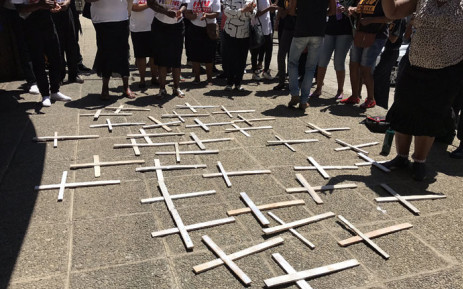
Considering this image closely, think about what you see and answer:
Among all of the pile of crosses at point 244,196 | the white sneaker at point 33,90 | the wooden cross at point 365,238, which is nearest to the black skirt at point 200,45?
the pile of crosses at point 244,196

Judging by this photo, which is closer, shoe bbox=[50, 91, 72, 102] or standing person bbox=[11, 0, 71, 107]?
standing person bbox=[11, 0, 71, 107]

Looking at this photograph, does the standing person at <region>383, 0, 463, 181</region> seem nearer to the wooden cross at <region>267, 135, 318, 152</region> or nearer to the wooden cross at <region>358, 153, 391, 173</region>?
the wooden cross at <region>358, 153, 391, 173</region>

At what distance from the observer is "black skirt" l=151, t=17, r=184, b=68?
5973 millimetres

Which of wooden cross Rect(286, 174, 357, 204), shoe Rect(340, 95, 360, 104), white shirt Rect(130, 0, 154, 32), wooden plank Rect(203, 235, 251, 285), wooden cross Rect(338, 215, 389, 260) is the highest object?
white shirt Rect(130, 0, 154, 32)

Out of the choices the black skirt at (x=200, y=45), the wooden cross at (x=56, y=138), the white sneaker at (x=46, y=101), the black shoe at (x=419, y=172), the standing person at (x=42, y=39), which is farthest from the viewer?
the black skirt at (x=200, y=45)

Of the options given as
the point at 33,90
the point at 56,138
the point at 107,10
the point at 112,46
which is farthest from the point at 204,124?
the point at 33,90

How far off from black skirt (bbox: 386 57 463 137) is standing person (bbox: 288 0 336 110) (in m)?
2.17

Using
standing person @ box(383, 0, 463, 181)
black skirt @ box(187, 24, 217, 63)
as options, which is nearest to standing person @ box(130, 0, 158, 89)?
black skirt @ box(187, 24, 217, 63)

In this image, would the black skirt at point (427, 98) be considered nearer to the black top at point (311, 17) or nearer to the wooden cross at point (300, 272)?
the wooden cross at point (300, 272)

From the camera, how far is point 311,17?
18.0 ft

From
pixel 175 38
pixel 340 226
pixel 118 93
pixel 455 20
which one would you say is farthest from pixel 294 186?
pixel 118 93

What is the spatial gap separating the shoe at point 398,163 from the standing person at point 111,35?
4.29 m

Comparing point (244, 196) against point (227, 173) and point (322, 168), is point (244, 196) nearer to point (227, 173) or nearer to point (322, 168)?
point (227, 173)

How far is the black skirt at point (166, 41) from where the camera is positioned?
19.6 ft
